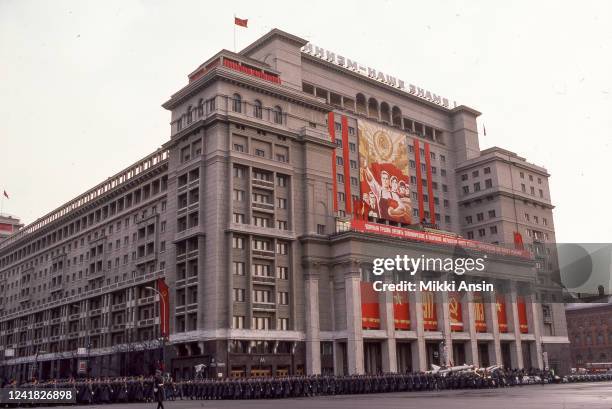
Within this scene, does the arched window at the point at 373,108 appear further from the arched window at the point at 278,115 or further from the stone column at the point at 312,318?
the stone column at the point at 312,318

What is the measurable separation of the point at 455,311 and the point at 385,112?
1585 inches

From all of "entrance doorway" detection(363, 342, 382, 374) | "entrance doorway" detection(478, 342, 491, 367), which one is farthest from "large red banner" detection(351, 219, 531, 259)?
"entrance doorway" detection(363, 342, 382, 374)

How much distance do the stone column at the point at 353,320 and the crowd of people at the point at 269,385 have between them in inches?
476

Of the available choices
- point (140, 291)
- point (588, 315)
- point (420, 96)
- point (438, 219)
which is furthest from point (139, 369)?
point (588, 315)

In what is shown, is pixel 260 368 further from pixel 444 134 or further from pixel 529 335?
pixel 444 134

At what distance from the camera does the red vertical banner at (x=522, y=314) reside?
10650 cm

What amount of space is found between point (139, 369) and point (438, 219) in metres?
59.7

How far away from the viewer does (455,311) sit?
317 ft

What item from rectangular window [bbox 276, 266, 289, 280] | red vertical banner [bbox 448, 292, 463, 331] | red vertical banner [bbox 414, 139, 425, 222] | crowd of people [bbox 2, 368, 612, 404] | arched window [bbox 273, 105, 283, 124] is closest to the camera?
crowd of people [bbox 2, 368, 612, 404]

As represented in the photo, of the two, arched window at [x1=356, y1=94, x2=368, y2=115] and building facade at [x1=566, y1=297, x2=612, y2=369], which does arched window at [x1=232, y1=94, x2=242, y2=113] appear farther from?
building facade at [x1=566, y1=297, x2=612, y2=369]

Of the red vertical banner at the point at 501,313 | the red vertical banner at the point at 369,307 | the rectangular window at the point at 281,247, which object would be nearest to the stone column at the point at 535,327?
the red vertical banner at the point at 501,313

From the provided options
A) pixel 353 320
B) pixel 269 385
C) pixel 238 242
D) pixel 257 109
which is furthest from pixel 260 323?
pixel 257 109

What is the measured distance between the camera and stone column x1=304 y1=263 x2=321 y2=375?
269ft

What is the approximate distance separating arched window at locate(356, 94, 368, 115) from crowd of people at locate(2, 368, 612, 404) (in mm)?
54303
